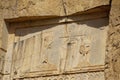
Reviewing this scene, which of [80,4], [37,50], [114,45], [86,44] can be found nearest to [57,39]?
[37,50]

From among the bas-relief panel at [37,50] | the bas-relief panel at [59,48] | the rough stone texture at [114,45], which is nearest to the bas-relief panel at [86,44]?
the bas-relief panel at [59,48]

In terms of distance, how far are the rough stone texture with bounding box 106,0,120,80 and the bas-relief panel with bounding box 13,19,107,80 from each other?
464 millimetres

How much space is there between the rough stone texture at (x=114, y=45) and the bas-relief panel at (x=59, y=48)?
0.46 m

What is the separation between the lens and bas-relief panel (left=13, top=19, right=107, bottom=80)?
788cm

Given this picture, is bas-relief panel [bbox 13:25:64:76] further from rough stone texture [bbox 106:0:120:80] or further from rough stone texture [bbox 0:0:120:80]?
rough stone texture [bbox 106:0:120:80]

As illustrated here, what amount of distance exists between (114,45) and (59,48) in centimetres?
132

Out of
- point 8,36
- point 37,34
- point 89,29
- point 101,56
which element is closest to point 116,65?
point 101,56

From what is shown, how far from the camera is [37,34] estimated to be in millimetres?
8508

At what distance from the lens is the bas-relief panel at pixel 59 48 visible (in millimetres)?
7879

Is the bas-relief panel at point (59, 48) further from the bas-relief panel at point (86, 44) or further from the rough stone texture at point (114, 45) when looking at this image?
the rough stone texture at point (114, 45)

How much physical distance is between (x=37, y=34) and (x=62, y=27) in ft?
1.78

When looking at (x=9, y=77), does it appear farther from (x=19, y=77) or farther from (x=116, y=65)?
(x=116, y=65)

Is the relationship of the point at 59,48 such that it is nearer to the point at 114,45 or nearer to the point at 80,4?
the point at 80,4

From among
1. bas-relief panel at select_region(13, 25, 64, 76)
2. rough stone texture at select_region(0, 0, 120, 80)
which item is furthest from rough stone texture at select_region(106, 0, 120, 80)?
bas-relief panel at select_region(13, 25, 64, 76)
